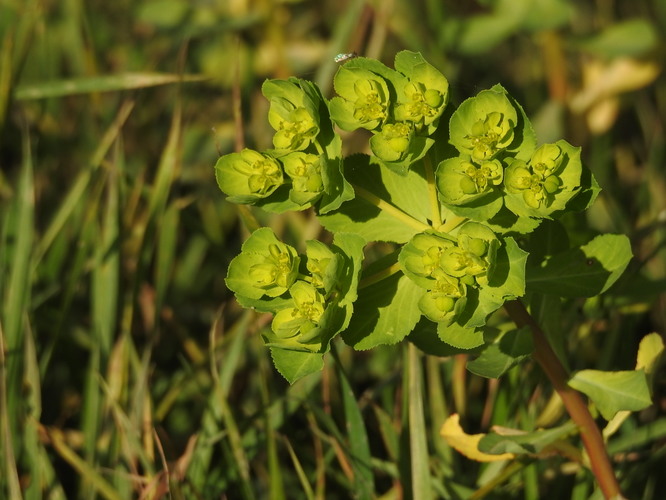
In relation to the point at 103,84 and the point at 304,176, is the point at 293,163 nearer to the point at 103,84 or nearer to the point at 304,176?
the point at 304,176

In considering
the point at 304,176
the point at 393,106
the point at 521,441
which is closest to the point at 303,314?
the point at 304,176

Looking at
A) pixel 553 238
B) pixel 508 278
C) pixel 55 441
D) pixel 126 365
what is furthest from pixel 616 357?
pixel 55 441

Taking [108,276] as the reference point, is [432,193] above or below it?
above

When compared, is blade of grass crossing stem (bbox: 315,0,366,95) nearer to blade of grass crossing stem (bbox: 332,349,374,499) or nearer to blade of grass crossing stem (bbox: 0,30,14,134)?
blade of grass crossing stem (bbox: 0,30,14,134)

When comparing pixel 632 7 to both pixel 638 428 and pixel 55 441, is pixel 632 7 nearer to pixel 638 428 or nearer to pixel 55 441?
pixel 638 428

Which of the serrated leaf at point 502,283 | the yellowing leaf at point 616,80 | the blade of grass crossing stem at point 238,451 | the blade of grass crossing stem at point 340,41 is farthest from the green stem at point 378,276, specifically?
the yellowing leaf at point 616,80

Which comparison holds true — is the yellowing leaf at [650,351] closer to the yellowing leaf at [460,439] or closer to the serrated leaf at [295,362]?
the yellowing leaf at [460,439]

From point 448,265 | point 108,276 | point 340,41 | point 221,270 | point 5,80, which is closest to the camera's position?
point 448,265
